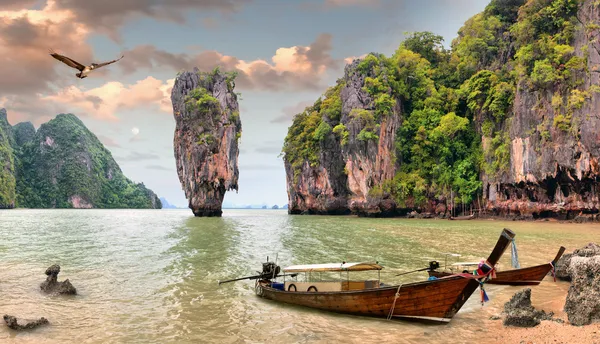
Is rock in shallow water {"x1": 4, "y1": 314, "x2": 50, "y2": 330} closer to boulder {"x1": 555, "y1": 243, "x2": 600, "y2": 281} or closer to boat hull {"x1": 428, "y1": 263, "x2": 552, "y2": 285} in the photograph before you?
boat hull {"x1": 428, "y1": 263, "x2": 552, "y2": 285}

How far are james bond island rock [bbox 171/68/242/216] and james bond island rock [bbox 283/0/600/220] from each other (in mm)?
14263

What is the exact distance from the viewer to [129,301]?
10.1 meters

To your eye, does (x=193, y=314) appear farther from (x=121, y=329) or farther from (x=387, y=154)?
(x=387, y=154)

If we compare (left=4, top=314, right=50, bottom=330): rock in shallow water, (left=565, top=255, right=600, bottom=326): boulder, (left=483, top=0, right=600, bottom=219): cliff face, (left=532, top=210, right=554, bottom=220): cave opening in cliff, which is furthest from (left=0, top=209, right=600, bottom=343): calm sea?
(left=532, top=210, right=554, bottom=220): cave opening in cliff

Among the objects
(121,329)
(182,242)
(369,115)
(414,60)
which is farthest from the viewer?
(414,60)

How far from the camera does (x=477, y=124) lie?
43.9m

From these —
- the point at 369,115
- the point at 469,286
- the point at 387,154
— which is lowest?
the point at 469,286

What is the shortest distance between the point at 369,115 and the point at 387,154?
582 centimetres

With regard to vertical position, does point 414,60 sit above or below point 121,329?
above

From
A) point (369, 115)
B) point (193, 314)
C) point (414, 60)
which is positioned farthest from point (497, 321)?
point (414, 60)

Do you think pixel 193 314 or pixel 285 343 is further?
pixel 193 314

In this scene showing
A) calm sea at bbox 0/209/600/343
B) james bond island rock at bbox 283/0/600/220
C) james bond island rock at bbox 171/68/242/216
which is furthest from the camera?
james bond island rock at bbox 171/68/242/216

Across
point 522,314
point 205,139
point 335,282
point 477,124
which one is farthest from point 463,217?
point 522,314

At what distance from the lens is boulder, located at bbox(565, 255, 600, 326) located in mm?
6406
